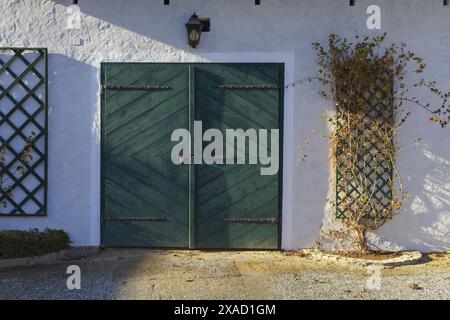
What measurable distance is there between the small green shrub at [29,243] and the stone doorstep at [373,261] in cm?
270

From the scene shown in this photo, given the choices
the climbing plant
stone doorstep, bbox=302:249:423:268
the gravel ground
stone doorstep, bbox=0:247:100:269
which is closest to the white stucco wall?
the climbing plant

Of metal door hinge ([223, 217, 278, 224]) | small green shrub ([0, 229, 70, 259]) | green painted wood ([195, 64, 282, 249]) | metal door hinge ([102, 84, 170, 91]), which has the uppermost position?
metal door hinge ([102, 84, 170, 91])

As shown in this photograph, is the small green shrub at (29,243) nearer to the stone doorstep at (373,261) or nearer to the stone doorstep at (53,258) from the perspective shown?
the stone doorstep at (53,258)

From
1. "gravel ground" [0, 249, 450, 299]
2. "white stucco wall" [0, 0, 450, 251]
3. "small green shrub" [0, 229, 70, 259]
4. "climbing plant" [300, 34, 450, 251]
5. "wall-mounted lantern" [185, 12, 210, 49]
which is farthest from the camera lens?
"white stucco wall" [0, 0, 450, 251]

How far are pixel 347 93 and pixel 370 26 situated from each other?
2.66 ft

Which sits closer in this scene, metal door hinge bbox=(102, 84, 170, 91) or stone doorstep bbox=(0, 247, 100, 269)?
stone doorstep bbox=(0, 247, 100, 269)

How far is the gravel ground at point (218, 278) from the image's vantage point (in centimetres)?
457

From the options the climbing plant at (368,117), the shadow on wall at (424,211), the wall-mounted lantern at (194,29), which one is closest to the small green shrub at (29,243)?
the wall-mounted lantern at (194,29)

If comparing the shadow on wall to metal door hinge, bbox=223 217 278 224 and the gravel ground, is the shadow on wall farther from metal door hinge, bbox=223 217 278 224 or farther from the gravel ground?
metal door hinge, bbox=223 217 278 224

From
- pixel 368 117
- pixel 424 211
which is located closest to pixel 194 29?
pixel 368 117

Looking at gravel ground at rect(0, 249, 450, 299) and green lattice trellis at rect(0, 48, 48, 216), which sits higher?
green lattice trellis at rect(0, 48, 48, 216)

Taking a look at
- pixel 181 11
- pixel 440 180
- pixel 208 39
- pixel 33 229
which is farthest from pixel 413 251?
pixel 33 229

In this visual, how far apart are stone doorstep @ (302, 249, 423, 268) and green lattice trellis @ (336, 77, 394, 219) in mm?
487

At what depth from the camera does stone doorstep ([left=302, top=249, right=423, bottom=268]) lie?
5523mm
